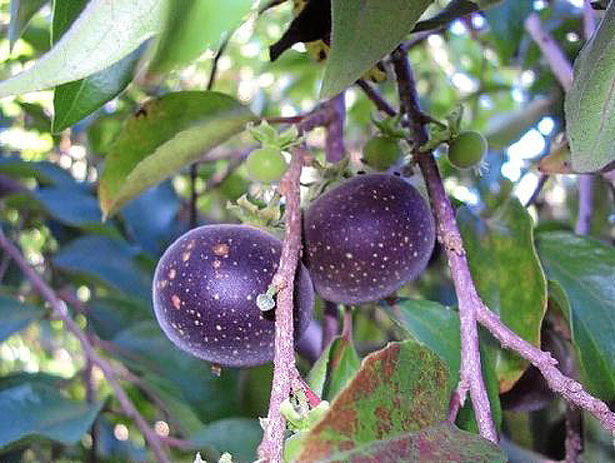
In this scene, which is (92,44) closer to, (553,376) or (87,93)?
(87,93)

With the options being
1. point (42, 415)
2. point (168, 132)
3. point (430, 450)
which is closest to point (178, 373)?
point (42, 415)

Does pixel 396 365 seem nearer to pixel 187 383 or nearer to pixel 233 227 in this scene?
pixel 233 227

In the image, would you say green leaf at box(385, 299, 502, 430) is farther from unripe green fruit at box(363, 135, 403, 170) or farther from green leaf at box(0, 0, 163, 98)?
green leaf at box(0, 0, 163, 98)

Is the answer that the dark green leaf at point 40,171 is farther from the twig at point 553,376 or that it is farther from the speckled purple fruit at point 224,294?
the twig at point 553,376

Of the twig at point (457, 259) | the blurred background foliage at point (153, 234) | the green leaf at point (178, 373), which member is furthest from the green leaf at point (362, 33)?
the green leaf at point (178, 373)

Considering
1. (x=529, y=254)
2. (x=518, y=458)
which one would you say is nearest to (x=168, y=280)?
(x=529, y=254)
